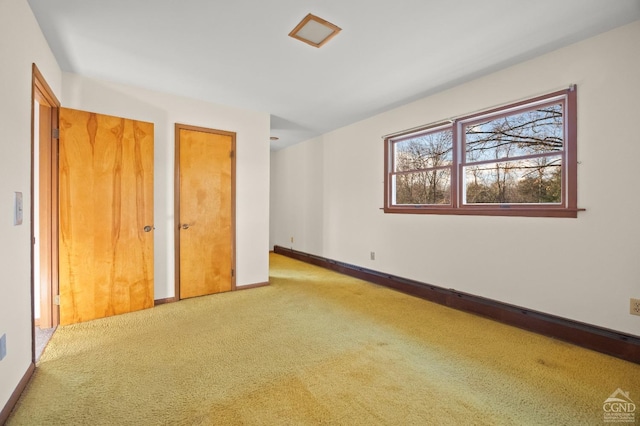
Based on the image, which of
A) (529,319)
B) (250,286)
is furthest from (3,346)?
(529,319)

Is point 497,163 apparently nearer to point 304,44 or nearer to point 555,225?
point 555,225

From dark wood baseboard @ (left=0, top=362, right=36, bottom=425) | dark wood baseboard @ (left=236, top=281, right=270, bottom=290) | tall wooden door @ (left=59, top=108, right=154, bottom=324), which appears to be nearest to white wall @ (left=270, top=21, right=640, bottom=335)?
dark wood baseboard @ (left=236, top=281, right=270, bottom=290)

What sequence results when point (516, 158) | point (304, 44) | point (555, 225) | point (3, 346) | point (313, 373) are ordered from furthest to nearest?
point (516, 158) < point (555, 225) < point (304, 44) < point (313, 373) < point (3, 346)

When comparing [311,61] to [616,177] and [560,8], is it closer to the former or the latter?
[560,8]

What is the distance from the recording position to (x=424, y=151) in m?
3.94

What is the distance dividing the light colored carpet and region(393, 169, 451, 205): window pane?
144 cm

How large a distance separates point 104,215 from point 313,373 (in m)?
2.62

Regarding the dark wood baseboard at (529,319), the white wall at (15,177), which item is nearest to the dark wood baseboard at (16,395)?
the white wall at (15,177)

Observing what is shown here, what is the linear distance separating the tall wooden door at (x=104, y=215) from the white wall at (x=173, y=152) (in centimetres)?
22

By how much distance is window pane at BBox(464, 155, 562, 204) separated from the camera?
2.74 m

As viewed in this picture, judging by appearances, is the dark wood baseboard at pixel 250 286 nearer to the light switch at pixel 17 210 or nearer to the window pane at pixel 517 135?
the light switch at pixel 17 210

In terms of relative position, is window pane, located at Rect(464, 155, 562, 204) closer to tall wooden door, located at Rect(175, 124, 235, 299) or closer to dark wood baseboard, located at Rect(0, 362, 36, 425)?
tall wooden door, located at Rect(175, 124, 235, 299)

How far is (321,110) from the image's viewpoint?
4188 millimetres

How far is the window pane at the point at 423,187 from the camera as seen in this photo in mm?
3664
